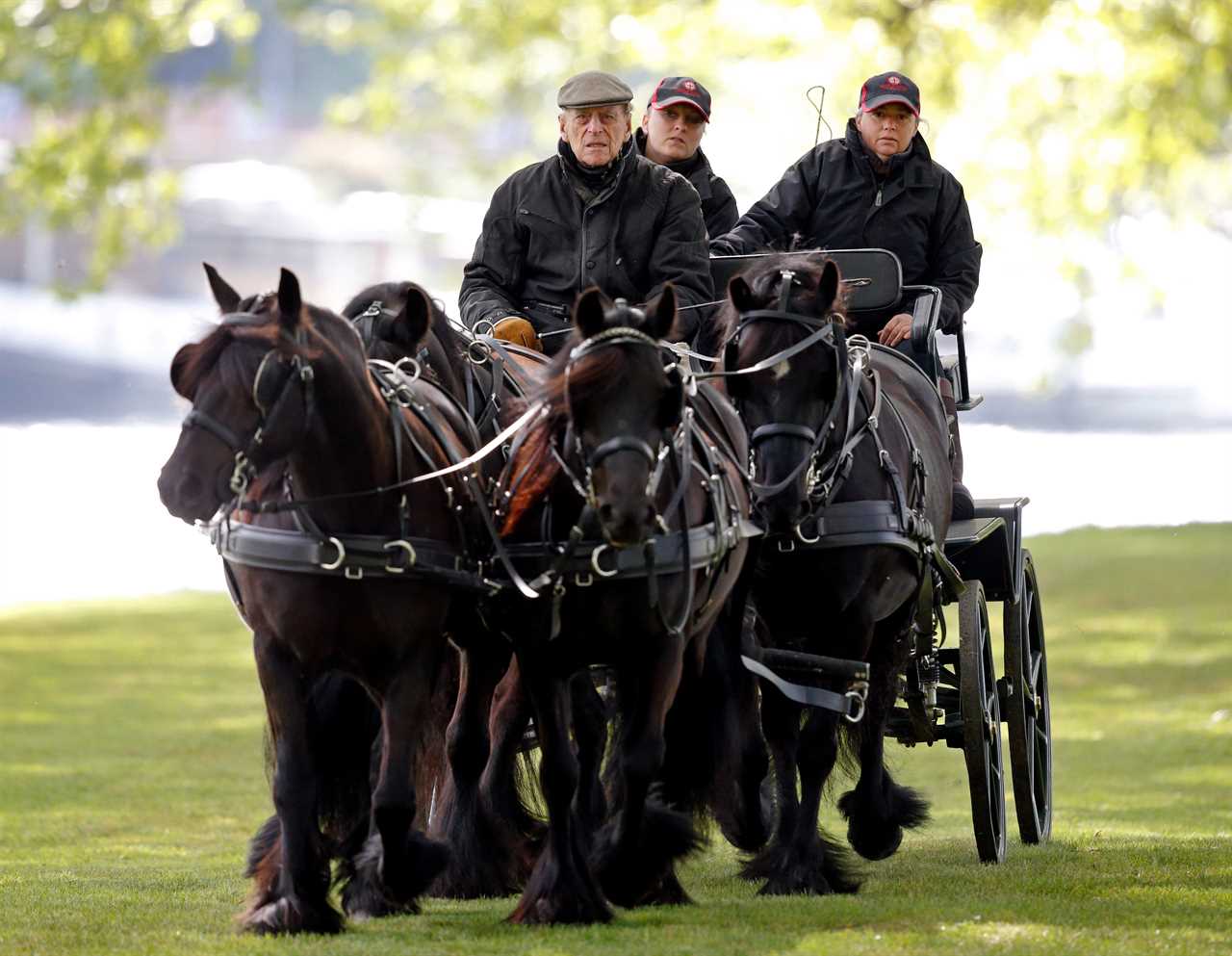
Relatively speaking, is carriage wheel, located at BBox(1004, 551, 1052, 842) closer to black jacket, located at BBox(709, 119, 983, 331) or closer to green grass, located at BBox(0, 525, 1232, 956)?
green grass, located at BBox(0, 525, 1232, 956)

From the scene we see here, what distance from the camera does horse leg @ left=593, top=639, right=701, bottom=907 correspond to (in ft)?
20.3

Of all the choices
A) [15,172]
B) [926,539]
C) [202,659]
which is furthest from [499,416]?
[15,172]

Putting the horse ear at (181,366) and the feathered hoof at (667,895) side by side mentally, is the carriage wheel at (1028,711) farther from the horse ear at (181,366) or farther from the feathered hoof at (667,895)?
the horse ear at (181,366)

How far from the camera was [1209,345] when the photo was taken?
37.5 m

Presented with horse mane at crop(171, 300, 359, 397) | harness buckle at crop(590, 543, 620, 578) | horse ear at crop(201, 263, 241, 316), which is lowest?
harness buckle at crop(590, 543, 620, 578)

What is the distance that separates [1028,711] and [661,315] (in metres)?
3.31

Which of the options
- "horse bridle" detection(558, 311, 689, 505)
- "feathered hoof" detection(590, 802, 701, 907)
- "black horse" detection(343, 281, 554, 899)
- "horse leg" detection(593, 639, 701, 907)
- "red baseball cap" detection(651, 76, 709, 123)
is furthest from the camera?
"red baseball cap" detection(651, 76, 709, 123)

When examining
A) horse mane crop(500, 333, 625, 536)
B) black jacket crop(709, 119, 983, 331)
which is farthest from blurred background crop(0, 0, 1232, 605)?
horse mane crop(500, 333, 625, 536)

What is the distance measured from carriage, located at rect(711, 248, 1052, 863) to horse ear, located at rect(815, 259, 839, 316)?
267 millimetres

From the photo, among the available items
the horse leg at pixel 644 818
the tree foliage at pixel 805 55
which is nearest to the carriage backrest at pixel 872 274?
the horse leg at pixel 644 818

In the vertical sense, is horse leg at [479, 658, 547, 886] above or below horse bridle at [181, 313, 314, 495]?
below

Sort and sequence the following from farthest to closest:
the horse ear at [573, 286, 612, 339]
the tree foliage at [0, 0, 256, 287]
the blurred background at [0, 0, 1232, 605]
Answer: the tree foliage at [0, 0, 256, 287] < the blurred background at [0, 0, 1232, 605] < the horse ear at [573, 286, 612, 339]

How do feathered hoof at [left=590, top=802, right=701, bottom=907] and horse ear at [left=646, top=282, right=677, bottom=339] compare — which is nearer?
A: horse ear at [left=646, top=282, right=677, bottom=339]

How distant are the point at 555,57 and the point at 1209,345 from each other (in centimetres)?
1581
